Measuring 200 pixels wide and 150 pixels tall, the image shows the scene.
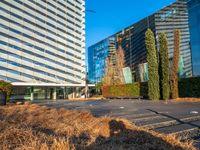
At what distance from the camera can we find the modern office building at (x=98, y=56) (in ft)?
340

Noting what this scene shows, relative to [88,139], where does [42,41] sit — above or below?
above

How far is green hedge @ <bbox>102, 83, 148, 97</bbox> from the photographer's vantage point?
28984mm

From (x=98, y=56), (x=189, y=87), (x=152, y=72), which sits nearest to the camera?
(x=189, y=87)

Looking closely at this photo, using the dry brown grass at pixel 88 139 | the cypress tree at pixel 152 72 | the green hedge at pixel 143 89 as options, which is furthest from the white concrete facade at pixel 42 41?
the dry brown grass at pixel 88 139

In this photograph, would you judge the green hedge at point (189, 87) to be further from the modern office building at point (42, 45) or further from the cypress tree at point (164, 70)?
the modern office building at point (42, 45)

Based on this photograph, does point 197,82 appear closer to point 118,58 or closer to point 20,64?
point 118,58

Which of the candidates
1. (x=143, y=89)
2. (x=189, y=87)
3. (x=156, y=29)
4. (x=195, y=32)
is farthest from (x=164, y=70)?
(x=156, y=29)

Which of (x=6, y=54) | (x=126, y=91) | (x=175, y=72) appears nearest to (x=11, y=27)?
(x=6, y=54)

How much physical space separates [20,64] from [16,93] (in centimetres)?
648

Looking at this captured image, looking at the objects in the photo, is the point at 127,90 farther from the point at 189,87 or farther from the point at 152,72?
the point at 189,87

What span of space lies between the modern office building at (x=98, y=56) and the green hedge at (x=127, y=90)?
6438cm

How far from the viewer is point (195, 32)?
3575cm

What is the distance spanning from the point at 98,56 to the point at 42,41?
56136mm

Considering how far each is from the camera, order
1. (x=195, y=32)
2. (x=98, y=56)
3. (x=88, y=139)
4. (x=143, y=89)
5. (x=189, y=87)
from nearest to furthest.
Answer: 1. (x=88, y=139)
2. (x=189, y=87)
3. (x=143, y=89)
4. (x=195, y=32)
5. (x=98, y=56)
